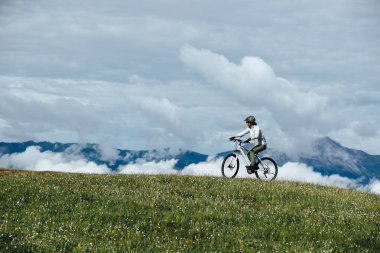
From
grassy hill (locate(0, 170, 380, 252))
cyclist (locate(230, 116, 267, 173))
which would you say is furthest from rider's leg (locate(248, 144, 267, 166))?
grassy hill (locate(0, 170, 380, 252))

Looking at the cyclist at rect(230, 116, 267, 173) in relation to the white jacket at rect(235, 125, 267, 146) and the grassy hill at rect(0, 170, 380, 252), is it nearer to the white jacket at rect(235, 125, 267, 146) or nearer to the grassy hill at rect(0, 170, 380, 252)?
the white jacket at rect(235, 125, 267, 146)

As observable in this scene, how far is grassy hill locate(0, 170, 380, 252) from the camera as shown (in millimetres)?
14062

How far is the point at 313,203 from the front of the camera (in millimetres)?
20781

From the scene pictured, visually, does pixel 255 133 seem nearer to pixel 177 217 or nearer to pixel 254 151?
pixel 254 151

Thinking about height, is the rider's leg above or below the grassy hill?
above

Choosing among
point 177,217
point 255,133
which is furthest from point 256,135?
point 177,217

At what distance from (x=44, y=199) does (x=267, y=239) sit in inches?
329

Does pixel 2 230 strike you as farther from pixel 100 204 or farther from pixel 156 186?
pixel 156 186

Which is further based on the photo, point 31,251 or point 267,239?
point 267,239

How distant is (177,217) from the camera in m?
16.7

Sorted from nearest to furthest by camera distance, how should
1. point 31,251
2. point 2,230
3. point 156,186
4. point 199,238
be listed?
point 31,251 → point 2,230 → point 199,238 → point 156,186

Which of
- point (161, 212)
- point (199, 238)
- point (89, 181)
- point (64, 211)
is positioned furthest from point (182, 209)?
point (89, 181)

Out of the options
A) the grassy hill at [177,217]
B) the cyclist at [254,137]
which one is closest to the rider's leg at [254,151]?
the cyclist at [254,137]

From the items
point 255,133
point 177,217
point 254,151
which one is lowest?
point 177,217
